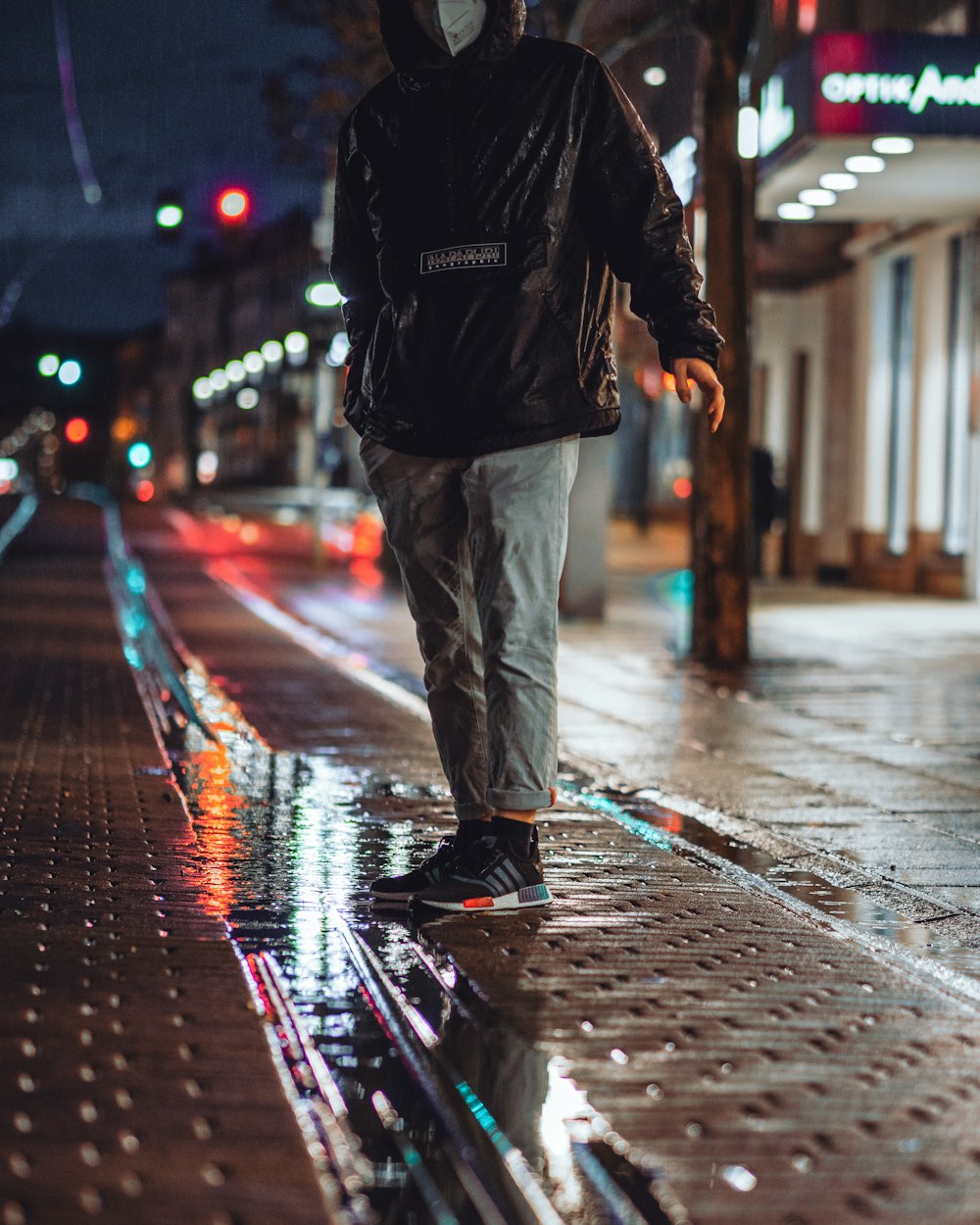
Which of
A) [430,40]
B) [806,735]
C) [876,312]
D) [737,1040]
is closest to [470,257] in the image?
[430,40]

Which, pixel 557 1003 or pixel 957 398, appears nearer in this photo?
pixel 557 1003

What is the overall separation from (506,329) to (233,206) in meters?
19.3

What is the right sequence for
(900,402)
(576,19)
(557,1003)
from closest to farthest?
(557,1003)
(576,19)
(900,402)

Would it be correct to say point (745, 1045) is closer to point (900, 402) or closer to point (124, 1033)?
point (124, 1033)

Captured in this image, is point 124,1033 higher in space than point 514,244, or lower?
lower

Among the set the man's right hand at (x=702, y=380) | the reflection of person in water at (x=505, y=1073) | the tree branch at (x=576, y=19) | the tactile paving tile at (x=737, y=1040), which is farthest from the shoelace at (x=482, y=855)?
the tree branch at (x=576, y=19)

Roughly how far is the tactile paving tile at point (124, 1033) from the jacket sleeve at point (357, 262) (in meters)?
1.38

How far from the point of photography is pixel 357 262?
4.50 metres

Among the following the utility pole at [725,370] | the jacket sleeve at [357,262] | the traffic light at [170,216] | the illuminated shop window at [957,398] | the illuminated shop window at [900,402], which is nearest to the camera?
the jacket sleeve at [357,262]

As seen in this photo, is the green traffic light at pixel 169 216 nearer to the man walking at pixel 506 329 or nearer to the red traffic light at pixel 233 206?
the red traffic light at pixel 233 206

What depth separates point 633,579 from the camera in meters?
20.4

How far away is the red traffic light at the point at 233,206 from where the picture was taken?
22.6 m

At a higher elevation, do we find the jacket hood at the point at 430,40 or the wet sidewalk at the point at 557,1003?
the jacket hood at the point at 430,40

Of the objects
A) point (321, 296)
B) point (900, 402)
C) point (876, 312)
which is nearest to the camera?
point (900, 402)
